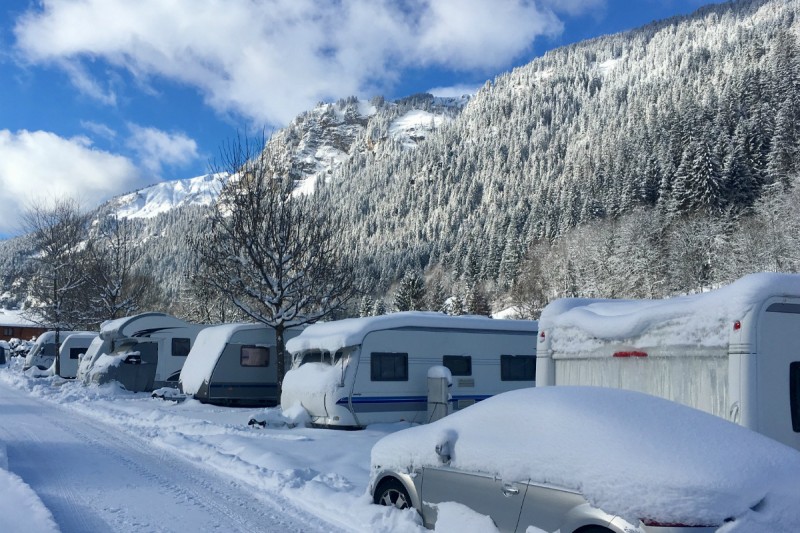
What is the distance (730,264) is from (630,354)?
4148 centimetres

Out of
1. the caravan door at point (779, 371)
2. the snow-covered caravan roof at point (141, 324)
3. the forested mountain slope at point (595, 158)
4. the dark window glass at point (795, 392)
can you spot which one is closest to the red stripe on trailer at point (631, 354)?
the caravan door at point (779, 371)

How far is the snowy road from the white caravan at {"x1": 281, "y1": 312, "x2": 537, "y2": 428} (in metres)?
4.07

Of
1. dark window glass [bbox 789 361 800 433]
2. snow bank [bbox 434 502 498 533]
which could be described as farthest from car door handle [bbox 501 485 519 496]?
dark window glass [bbox 789 361 800 433]

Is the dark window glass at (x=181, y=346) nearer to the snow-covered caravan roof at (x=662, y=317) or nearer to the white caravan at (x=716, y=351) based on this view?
the snow-covered caravan roof at (x=662, y=317)

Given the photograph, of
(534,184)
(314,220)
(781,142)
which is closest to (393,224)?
(534,184)

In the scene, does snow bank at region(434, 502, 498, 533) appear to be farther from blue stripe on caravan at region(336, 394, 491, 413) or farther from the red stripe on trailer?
blue stripe on caravan at region(336, 394, 491, 413)

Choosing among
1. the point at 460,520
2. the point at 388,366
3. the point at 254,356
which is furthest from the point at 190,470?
the point at 254,356

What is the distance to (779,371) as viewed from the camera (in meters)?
6.87

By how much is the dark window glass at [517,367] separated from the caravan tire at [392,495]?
993 cm

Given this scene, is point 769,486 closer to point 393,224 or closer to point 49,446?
point 49,446

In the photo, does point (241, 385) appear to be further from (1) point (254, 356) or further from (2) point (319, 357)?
(2) point (319, 357)

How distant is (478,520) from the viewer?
520 centimetres

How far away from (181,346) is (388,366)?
1246 centimetres

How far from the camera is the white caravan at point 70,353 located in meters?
32.3
